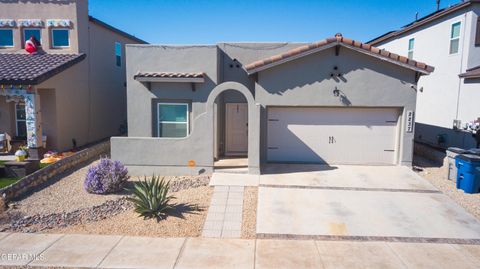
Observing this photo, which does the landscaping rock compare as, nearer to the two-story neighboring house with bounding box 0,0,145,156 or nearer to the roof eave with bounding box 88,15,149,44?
the two-story neighboring house with bounding box 0,0,145,156

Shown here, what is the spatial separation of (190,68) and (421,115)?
1323cm

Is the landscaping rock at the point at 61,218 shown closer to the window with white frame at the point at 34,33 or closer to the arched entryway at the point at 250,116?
the arched entryway at the point at 250,116

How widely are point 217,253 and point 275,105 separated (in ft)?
24.3

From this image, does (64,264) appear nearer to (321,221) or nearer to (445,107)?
(321,221)

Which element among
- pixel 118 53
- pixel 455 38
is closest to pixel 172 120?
pixel 118 53

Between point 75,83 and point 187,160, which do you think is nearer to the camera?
point 187,160

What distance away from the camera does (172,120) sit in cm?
1424

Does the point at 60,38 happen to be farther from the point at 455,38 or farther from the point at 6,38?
the point at 455,38

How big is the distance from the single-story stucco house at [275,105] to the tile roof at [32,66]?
3.24 m

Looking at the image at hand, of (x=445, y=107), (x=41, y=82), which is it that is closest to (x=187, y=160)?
(x=41, y=82)

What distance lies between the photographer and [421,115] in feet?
63.2

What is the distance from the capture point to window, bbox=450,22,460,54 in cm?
1580

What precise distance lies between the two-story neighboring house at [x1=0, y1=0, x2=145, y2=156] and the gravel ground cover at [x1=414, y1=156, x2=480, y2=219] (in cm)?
1465

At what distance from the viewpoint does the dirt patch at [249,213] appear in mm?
7861
